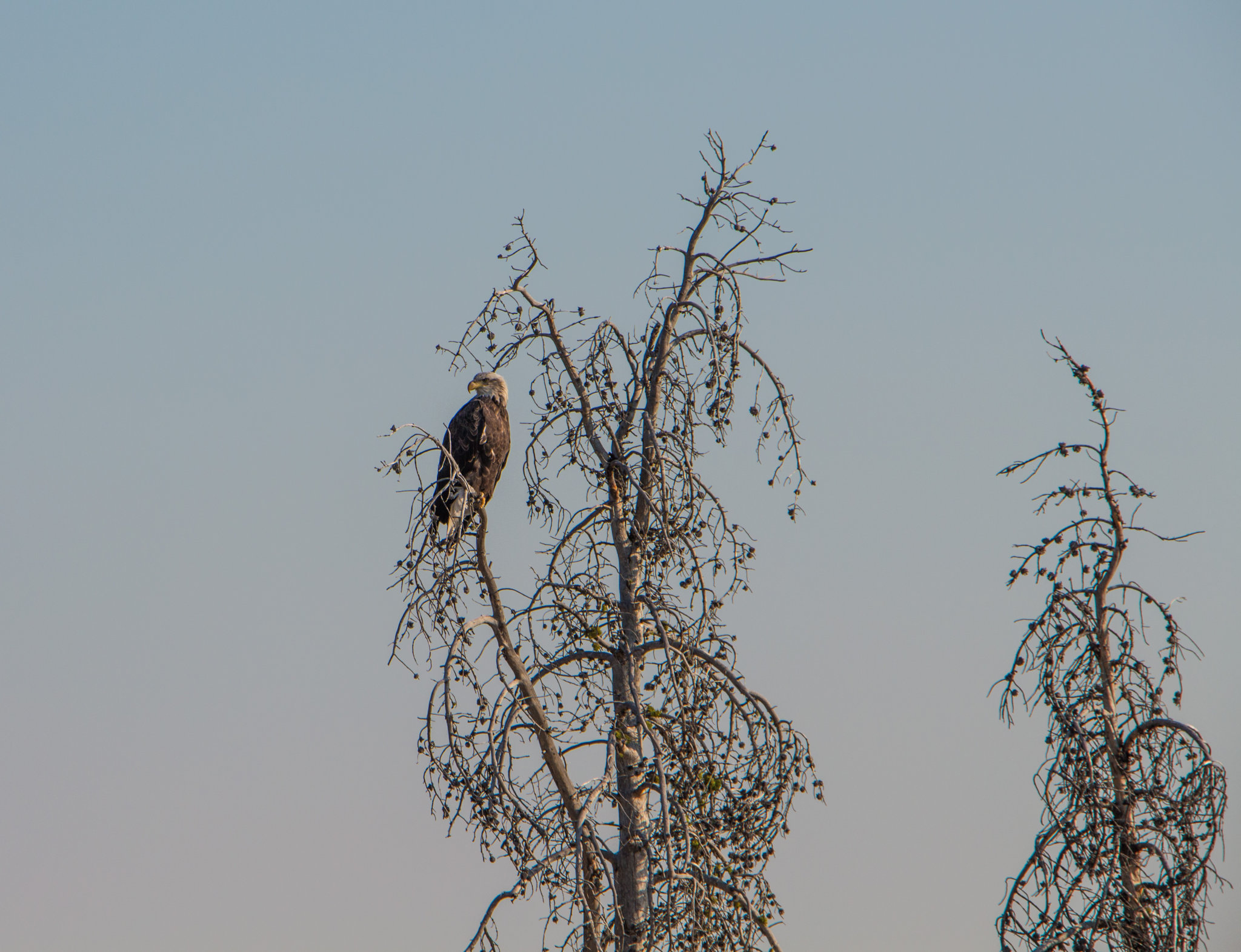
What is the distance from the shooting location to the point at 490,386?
1050 centimetres

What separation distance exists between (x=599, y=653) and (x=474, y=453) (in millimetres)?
2930

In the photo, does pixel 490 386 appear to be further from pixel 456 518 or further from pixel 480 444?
pixel 456 518

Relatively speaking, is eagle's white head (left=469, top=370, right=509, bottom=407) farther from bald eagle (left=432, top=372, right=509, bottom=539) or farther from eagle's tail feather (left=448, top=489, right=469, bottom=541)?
eagle's tail feather (left=448, top=489, right=469, bottom=541)

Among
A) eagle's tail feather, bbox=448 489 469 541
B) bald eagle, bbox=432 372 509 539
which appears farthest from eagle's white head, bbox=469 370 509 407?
eagle's tail feather, bbox=448 489 469 541

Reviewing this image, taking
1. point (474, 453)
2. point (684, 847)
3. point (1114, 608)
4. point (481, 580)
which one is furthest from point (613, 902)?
point (474, 453)

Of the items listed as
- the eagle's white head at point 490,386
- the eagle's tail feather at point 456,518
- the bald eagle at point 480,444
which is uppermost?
the eagle's white head at point 490,386

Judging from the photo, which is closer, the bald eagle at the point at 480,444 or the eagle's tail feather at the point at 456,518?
the eagle's tail feather at the point at 456,518

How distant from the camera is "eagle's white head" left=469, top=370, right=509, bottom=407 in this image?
1044 centimetres

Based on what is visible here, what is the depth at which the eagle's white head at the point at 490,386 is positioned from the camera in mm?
10438

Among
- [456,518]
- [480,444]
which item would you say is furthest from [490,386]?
[456,518]

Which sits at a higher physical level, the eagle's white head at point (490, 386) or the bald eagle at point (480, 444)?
the eagle's white head at point (490, 386)

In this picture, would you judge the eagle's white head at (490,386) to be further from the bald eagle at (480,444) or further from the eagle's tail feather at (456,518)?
the eagle's tail feather at (456,518)

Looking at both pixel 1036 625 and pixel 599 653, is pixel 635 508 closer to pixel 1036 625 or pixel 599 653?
pixel 599 653

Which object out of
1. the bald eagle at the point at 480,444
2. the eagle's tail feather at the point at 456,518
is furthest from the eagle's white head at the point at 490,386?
the eagle's tail feather at the point at 456,518
